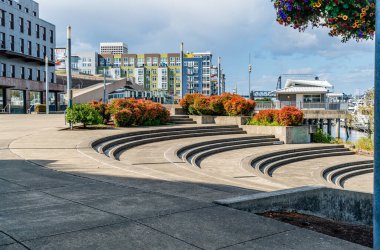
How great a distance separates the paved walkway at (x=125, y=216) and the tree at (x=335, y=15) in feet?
10.2

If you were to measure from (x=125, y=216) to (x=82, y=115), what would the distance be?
16.5 meters

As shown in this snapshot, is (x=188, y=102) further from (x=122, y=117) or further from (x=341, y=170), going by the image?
(x=341, y=170)

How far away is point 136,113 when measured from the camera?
2416 centimetres

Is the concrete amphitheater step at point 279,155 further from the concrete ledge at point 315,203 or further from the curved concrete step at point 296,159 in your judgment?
the concrete ledge at point 315,203

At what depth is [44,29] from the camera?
6800 centimetres

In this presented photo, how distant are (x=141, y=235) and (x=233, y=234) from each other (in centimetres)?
109

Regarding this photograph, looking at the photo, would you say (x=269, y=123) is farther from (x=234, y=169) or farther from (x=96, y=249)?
(x=96, y=249)

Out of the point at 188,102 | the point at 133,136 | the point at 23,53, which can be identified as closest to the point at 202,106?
the point at 188,102

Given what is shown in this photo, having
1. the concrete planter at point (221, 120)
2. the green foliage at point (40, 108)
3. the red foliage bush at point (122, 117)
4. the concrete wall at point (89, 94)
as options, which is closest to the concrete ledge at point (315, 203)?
the red foliage bush at point (122, 117)

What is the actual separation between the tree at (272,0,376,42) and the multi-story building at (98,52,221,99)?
168 m

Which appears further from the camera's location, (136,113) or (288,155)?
(136,113)

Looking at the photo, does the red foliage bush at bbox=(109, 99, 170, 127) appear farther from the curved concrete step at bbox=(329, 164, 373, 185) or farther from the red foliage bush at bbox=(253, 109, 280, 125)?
the curved concrete step at bbox=(329, 164, 373, 185)

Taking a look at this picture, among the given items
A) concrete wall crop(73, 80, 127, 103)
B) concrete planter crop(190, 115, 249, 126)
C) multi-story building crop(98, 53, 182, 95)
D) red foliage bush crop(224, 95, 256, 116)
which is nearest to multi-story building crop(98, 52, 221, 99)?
multi-story building crop(98, 53, 182, 95)

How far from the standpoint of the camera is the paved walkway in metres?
4.71
